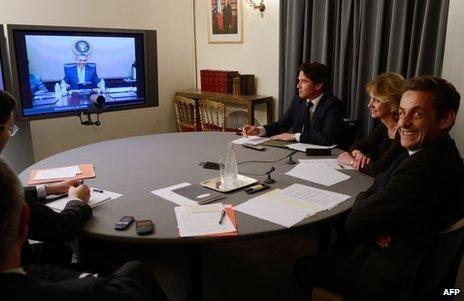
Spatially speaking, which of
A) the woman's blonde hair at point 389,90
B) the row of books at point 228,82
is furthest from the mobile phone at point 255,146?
the row of books at point 228,82

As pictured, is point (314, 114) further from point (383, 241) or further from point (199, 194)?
point (383, 241)

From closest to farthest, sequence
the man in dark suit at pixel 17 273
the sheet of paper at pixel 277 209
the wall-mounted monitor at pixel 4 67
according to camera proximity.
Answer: the man in dark suit at pixel 17 273
the sheet of paper at pixel 277 209
the wall-mounted monitor at pixel 4 67

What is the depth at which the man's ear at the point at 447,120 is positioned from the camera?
53.1 inches

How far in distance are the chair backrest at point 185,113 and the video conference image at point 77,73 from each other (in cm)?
79

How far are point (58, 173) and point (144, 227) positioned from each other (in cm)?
85

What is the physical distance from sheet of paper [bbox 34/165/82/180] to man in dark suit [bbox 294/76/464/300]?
1.33 metres

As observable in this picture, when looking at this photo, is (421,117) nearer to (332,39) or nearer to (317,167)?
(317,167)

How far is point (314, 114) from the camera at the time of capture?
9.77ft

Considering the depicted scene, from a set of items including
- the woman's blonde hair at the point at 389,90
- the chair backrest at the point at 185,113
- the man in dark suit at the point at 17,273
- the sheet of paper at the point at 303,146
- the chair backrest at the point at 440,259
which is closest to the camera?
the man in dark suit at the point at 17,273

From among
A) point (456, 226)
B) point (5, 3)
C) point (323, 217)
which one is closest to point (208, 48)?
point (5, 3)

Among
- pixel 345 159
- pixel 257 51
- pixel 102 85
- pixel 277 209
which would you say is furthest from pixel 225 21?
pixel 277 209

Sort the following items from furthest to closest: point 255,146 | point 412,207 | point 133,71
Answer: point 133,71 < point 255,146 < point 412,207

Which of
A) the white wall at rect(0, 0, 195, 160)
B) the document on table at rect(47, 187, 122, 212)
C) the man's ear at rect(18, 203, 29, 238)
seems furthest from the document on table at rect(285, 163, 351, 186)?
the white wall at rect(0, 0, 195, 160)

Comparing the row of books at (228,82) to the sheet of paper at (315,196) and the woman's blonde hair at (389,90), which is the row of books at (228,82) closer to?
the woman's blonde hair at (389,90)
